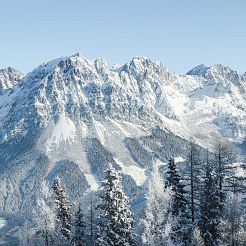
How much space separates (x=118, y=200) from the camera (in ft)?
162

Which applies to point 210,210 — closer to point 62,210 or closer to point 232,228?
point 232,228

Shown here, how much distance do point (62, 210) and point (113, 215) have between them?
44.2ft

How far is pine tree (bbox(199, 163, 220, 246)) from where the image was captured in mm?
50688

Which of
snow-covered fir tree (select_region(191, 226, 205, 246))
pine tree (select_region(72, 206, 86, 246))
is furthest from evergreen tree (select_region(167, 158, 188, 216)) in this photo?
pine tree (select_region(72, 206, 86, 246))

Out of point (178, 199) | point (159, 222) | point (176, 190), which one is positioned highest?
point (176, 190)

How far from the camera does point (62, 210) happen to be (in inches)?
2413

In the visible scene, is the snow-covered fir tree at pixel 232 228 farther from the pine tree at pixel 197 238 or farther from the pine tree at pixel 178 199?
the pine tree at pixel 178 199

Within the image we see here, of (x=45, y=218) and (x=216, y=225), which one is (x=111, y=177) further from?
(x=45, y=218)

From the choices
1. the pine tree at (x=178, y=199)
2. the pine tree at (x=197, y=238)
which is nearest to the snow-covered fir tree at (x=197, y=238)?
the pine tree at (x=197, y=238)

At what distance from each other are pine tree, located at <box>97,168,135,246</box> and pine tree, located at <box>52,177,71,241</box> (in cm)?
1141

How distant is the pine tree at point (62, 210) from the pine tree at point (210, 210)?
18.1m

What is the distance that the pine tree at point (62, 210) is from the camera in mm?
60625

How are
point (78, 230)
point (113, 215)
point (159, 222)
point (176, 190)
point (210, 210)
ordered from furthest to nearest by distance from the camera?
point (78, 230) → point (159, 222) → point (210, 210) → point (176, 190) → point (113, 215)

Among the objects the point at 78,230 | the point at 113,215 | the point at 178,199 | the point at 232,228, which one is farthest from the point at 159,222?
the point at 78,230
